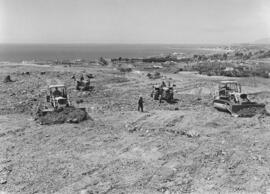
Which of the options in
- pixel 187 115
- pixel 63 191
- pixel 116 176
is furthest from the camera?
pixel 187 115

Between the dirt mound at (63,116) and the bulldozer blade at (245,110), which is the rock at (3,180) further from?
the bulldozer blade at (245,110)

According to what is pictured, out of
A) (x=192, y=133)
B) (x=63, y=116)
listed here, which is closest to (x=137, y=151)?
(x=192, y=133)

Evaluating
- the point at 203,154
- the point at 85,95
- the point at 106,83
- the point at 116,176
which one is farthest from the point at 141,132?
the point at 106,83

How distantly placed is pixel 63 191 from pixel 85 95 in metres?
17.1

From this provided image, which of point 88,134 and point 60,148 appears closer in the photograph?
point 60,148

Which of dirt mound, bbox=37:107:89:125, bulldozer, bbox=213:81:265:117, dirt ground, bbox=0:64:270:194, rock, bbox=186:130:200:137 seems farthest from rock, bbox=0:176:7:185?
bulldozer, bbox=213:81:265:117

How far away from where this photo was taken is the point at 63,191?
9945 mm

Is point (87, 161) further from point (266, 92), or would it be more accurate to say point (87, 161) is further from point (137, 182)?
point (266, 92)

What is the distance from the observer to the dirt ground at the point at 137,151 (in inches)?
408

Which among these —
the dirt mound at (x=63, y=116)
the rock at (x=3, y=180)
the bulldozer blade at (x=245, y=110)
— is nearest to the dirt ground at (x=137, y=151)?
the rock at (x=3, y=180)

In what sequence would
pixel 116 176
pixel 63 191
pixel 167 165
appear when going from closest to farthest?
pixel 63 191 → pixel 116 176 → pixel 167 165

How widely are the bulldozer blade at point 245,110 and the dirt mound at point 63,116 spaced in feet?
29.1

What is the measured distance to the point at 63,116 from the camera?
58.5 ft

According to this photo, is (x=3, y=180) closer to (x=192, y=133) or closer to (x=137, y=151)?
(x=137, y=151)
